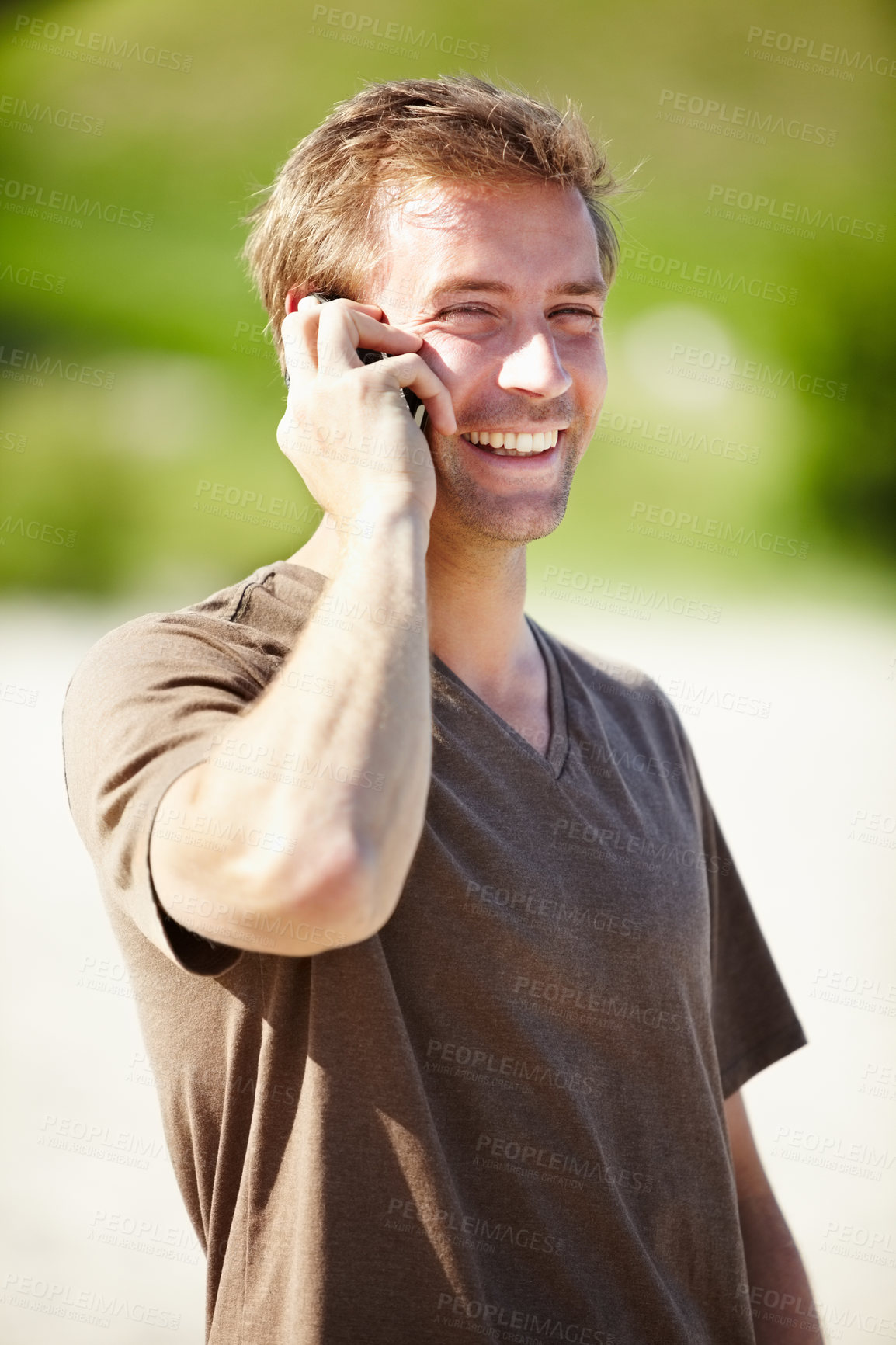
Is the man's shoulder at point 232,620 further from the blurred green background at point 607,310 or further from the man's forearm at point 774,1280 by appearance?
the blurred green background at point 607,310

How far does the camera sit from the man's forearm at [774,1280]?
4.85 feet

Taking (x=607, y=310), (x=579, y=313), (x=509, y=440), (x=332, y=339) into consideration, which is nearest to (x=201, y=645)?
(x=332, y=339)

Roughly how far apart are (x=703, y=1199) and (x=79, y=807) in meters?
0.88

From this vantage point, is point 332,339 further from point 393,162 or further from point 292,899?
point 292,899

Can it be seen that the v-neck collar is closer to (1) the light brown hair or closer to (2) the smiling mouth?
(2) the smiling mouth

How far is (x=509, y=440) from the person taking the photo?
1.40m

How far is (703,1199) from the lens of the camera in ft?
4.27

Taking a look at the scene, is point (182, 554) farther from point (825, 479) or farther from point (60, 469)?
point (825, 479)

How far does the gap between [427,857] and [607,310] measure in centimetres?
358

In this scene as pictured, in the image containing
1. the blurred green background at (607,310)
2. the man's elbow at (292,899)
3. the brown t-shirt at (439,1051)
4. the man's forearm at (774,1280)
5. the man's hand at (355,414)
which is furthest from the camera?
the blurred green background at (607,310)

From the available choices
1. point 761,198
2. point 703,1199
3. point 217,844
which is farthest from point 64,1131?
point 761,198

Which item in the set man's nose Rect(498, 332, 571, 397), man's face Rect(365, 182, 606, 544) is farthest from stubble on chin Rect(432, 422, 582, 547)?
man's nose Rect(498, 332, 571, 397)

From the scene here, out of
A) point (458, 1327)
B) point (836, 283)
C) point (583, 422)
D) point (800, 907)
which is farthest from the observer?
point (836, 283)

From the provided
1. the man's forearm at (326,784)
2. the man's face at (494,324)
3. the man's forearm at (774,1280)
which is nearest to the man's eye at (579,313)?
A: the man's face at (494,324)
